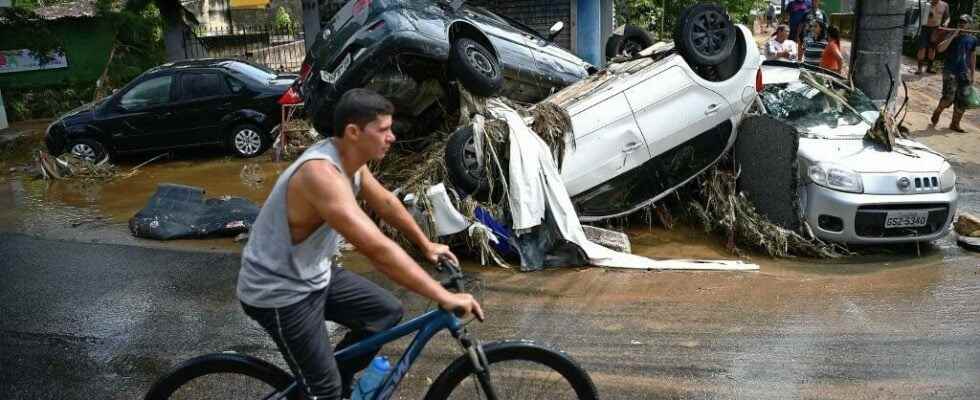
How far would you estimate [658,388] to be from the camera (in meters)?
4.00

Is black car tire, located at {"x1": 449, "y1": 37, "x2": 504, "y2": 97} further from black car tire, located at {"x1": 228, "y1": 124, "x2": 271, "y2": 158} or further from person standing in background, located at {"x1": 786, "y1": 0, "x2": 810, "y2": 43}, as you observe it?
person standing in background, located at {"x1": 786, "y1": 0, "x2": 810, "y2": 43}

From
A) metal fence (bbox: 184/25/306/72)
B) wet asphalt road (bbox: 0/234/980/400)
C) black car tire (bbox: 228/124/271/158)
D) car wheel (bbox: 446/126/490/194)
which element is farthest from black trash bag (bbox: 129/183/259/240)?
metal fence (bbox: 184/25/306/72)

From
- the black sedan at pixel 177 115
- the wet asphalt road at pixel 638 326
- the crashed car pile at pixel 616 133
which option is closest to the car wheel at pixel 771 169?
the crashed car pile at pixel 616 133

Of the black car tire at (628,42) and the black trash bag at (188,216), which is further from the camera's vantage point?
the black car tire at (628,42)

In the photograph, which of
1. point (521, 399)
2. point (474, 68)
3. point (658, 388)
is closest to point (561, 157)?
point (474, 68)

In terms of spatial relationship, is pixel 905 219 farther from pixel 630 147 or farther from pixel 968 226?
pixel 630 147

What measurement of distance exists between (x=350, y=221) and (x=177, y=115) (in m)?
9.65

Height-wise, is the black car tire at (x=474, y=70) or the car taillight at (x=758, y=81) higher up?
the black car tire at (x=474, y=70)

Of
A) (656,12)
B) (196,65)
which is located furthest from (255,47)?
(656,12)

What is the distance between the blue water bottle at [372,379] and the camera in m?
2.88

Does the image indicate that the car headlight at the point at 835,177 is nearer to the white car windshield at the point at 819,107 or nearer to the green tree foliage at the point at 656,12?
the white car windshield at the point at 819,107

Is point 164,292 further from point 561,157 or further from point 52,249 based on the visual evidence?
point 561,157

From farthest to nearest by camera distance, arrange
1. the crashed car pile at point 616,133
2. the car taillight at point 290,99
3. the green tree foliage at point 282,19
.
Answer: the green tree foliage at point 282,19 → the car taillight at point 290,99 → the crashed car pile at point 616,133

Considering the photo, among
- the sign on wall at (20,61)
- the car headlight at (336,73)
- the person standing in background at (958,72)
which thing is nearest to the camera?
the car headlight at (336,73)
